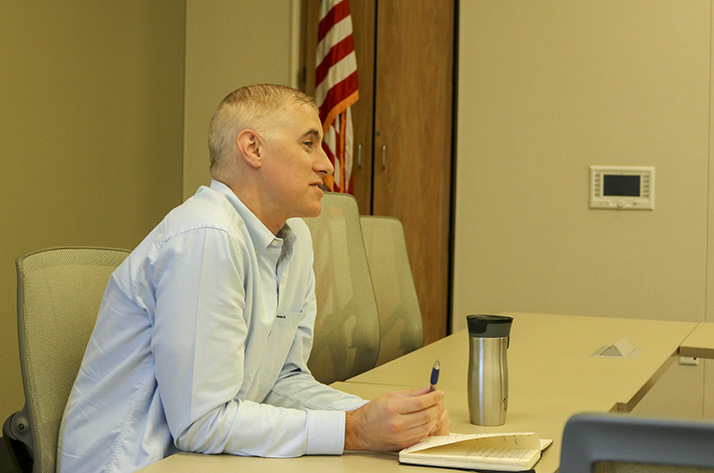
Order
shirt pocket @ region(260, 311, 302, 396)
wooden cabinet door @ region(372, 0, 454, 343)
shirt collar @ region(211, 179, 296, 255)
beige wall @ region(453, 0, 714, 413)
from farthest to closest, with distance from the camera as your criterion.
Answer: wooden cabinet door @ region(372, 0, 454, 343) < beige wall @ region(453, 0, 714, 413) < shirt pocket @ region(260, 311, 302, 396) < shirt collar @ region(211, 179, 296, 255)

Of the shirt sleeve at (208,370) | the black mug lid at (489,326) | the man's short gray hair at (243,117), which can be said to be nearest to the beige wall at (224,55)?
the man's short gray hair at (243,117)

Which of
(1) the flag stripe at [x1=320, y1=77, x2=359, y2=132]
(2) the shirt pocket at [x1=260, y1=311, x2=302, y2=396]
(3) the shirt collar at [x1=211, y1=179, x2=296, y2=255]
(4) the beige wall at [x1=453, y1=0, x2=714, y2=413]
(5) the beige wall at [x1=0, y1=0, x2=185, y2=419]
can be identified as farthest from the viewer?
(1) the flag stripe at [x1=320, y1=77, x2=359, y2=132]

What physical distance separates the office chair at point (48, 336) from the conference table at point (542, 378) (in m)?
0.34

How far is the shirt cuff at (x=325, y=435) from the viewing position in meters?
1.29

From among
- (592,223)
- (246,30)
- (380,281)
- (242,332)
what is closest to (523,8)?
(592,223)

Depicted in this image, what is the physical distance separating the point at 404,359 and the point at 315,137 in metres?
0.93

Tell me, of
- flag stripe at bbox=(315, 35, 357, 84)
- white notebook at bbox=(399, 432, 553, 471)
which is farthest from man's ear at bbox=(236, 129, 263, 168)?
flag stripe at bbox=(315, 35, 357, 84)

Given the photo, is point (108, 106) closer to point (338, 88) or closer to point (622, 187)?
point (338, 88)

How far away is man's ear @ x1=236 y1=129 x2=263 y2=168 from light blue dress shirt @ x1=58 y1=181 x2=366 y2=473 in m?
0.08

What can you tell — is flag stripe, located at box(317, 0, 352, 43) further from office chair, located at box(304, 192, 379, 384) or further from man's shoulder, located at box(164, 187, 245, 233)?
man's shoulder, located at box(164, 187, 245, 233)

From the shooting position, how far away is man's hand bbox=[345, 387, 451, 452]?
1.27 meters

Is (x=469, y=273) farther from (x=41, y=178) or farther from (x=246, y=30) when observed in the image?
(x=41, y=178)

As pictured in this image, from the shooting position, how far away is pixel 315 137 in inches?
64.0

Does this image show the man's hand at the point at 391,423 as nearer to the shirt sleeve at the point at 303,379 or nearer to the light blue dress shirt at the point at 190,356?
the light blue dress shirt at the point at 190,356
